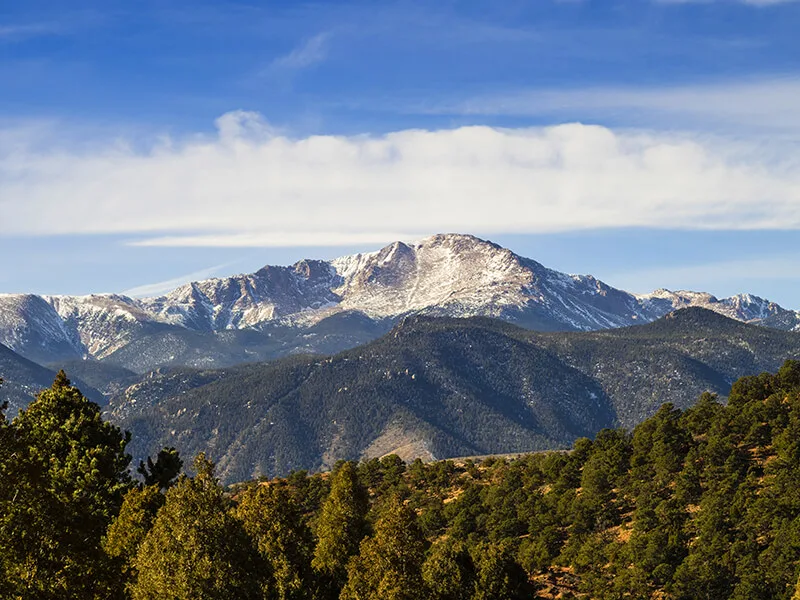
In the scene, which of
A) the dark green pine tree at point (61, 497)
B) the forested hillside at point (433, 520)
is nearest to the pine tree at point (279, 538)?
the forested hillside at point (433, 520)

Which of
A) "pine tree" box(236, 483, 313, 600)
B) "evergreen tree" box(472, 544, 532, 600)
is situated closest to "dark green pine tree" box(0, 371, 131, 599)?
"pine tree" box(236, 483, 313, 600)

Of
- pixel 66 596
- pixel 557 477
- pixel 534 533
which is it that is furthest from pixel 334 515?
pixel 557 477

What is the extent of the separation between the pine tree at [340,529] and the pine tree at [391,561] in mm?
13076

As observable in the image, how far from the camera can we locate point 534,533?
450 feet

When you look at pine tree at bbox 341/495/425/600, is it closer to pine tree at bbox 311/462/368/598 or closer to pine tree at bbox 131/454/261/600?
pine tree at bbox 131/454/261/600

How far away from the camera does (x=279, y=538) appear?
203 feet

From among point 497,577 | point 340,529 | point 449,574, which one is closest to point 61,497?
point 340,529

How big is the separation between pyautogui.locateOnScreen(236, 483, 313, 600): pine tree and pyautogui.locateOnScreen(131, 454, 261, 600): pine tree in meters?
9.98

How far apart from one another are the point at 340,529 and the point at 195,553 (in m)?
34.9

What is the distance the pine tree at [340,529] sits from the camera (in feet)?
256

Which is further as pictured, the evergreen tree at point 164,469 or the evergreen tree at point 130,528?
the evergreen tree at point 164,469

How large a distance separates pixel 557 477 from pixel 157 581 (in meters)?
123

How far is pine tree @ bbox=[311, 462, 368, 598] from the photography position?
7800 cm

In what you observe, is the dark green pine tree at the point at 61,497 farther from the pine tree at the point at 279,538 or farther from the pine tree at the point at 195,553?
the pine tree at the point at 279,538
